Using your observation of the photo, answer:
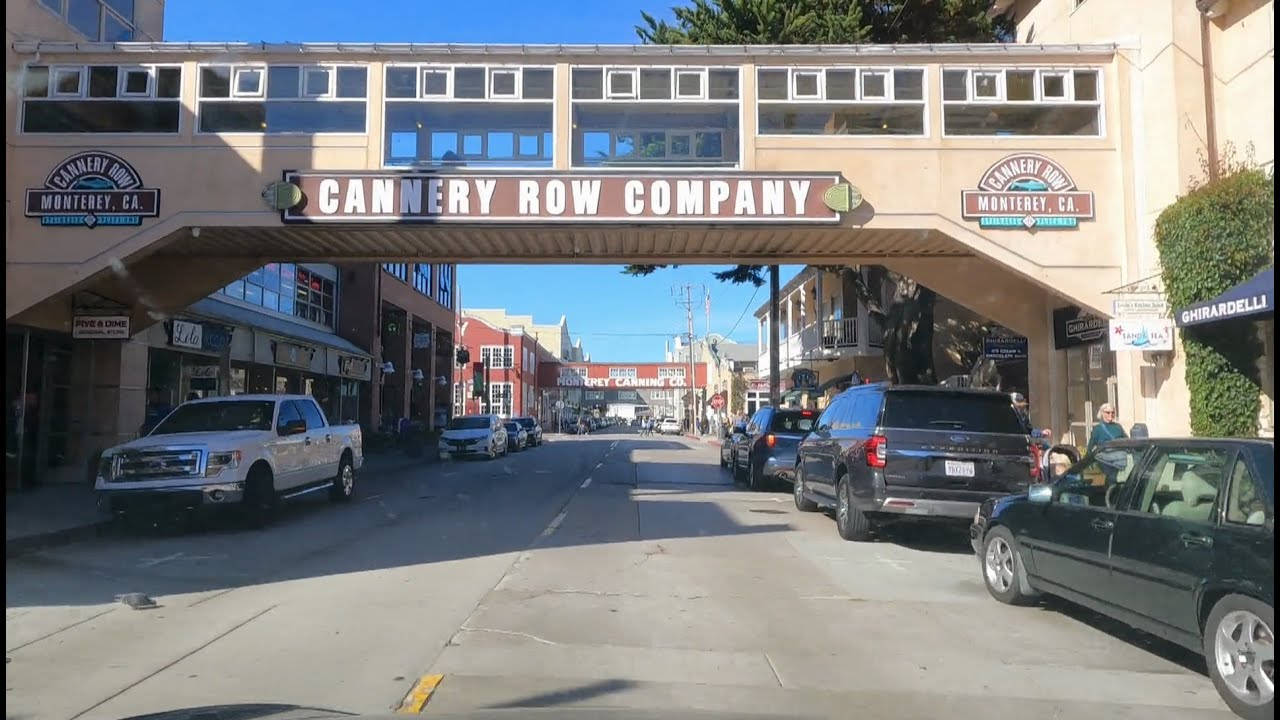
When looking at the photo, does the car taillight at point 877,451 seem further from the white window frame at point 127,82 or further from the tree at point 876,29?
the white window frame at point 127,82

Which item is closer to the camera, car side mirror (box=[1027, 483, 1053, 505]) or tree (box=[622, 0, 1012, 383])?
car side mirror (box=[1027, 483, 1053, 505])

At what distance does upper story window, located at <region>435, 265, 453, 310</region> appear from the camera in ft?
158

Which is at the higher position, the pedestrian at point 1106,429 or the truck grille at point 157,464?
the pedestrian at point 1106,429

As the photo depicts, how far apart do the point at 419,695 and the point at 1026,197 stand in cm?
1368

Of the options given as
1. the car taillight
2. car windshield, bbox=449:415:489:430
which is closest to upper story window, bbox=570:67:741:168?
the car taillight

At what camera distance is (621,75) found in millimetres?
16297

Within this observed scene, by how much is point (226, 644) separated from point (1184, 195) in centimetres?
1420

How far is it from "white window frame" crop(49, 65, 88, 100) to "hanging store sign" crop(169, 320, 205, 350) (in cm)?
567

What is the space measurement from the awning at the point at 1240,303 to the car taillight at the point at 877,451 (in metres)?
4.48

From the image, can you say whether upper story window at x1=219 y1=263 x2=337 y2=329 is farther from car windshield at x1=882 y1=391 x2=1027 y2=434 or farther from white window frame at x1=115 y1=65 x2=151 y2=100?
car windshield at x1=882 y1=391 x2=1027 y2=434

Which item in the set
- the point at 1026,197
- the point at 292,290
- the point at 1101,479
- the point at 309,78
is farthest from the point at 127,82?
the point at 1101,479

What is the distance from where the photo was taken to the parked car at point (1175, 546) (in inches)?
210

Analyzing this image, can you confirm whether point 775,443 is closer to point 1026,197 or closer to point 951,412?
point 1026,197

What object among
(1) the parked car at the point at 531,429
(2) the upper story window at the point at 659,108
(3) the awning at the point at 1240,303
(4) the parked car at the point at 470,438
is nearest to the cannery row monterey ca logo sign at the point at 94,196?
(2) the upper story window at the point at 659,108
